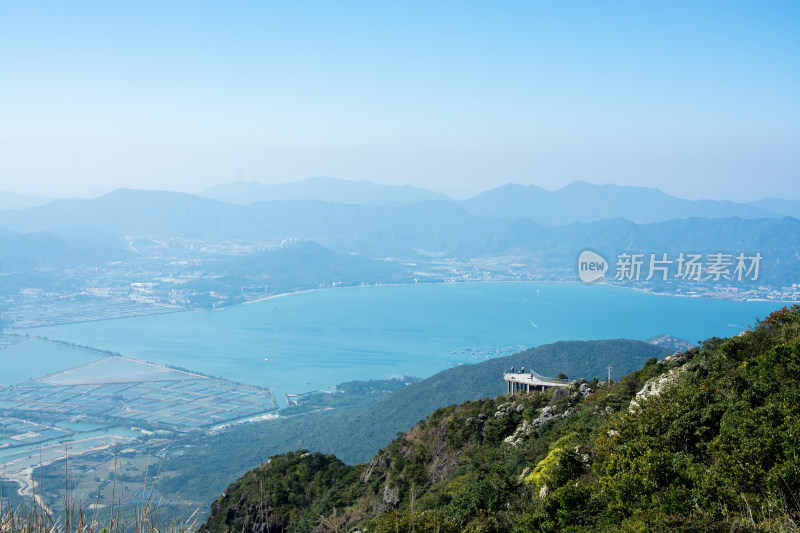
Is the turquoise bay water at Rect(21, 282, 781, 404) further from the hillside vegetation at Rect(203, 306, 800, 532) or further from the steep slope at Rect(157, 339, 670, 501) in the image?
the hillside vegetation at Rect(203, 306, 800, 532)

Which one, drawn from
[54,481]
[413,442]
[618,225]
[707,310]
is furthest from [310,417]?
[618,225]

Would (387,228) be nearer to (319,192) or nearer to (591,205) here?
(591,205)

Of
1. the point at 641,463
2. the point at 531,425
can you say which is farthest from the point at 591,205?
the point at 641,463

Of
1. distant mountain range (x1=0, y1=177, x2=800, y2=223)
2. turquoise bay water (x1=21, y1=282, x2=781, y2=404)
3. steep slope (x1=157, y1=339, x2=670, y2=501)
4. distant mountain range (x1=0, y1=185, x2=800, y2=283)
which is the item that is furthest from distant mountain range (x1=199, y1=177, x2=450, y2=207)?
steep slope (x1=157, y1=339, x2=670, y2=501)

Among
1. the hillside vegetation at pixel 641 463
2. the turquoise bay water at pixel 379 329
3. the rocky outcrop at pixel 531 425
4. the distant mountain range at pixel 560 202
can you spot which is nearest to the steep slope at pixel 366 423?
the turquoise bay water at pixel 379 329

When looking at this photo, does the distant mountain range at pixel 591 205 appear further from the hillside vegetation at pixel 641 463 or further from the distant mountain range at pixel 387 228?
the hillside vegetation at pixel 641 463
